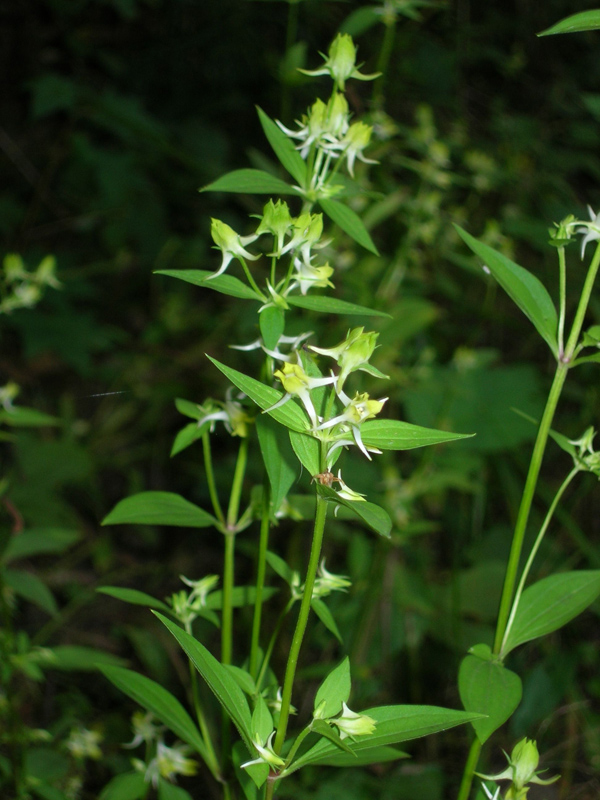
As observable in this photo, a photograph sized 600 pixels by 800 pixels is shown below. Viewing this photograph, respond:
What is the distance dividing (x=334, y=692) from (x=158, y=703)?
1.02 ft

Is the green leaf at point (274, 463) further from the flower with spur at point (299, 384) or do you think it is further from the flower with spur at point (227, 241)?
the flower with spur at point (227, 241)

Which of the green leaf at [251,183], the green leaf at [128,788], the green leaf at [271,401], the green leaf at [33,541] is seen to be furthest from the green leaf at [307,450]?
the green leaf at [33,541]

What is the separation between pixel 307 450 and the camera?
0.66m

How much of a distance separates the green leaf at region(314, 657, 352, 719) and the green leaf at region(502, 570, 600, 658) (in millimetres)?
260

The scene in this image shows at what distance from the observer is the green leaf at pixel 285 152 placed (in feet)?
3.01

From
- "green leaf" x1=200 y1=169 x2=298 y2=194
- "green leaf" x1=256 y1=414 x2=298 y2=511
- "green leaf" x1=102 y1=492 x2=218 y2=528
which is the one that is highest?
"green leaf" x1=200 y1=169 x2=298 y2=194

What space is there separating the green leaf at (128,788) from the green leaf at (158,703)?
27 centimetres

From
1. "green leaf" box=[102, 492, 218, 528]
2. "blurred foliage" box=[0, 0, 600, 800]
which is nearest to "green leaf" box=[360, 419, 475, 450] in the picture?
"green leaf" box=[102, 492, 218, 528]

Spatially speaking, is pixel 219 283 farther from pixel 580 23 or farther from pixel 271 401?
pixel 580 23

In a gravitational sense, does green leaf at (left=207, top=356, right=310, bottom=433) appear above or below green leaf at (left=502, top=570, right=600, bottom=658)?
above

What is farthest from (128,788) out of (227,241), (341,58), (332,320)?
(332,320)

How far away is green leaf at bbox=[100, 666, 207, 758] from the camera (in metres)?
0.89

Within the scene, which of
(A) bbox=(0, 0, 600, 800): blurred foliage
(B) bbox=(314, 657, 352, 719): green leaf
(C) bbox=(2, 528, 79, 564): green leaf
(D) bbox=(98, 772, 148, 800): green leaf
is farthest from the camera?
(A) bbox=(0, 0, 600, 800): blurred foliage

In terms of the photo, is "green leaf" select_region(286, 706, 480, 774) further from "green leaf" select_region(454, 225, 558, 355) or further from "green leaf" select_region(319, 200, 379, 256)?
"green leaf" select_region(319, 200, 379, 256)
